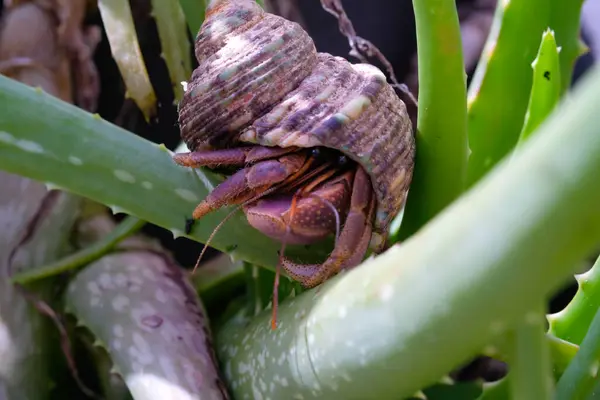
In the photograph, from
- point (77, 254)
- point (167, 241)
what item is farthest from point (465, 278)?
point (167, 241)

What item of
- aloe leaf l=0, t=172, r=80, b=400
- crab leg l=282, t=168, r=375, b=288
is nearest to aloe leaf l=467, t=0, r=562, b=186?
crab leg l=282, t=168, r=375, b=288

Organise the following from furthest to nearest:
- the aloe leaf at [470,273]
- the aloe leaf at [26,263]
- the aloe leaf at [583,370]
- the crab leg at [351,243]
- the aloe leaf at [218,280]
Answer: the aloe leaf at [218,280], the aloe leaf at [26,263], the crab leg at [351,243], the aloe leaf at [583,370], the aloe leaf at [470,273]

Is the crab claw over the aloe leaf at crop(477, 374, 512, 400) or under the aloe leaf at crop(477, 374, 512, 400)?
over

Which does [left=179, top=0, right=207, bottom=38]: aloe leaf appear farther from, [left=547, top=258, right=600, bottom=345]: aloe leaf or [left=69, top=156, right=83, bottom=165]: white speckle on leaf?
[left=547, top=258, right=600, bottom=345]: aloe leaf

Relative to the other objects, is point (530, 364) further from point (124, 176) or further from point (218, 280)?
point (218, 280)

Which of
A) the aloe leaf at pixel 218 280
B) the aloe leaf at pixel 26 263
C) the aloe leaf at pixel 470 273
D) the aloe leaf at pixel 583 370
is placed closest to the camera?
the aloe leaf at pixel 470 273

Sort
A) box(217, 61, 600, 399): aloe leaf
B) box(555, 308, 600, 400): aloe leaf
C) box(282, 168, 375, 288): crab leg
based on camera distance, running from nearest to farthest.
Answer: box(217, 61, 600, 399): aloe leaf, box(555, 308, 600, 400): aloe leaf, box(282, 168, 375, 288): crab leg

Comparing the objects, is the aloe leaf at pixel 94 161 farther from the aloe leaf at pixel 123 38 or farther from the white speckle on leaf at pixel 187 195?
the aloe leaf at pixel 123 38

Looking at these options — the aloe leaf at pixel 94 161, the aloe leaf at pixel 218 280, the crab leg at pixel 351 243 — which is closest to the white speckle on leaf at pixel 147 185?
the aloe leaf at pixel 94 161
